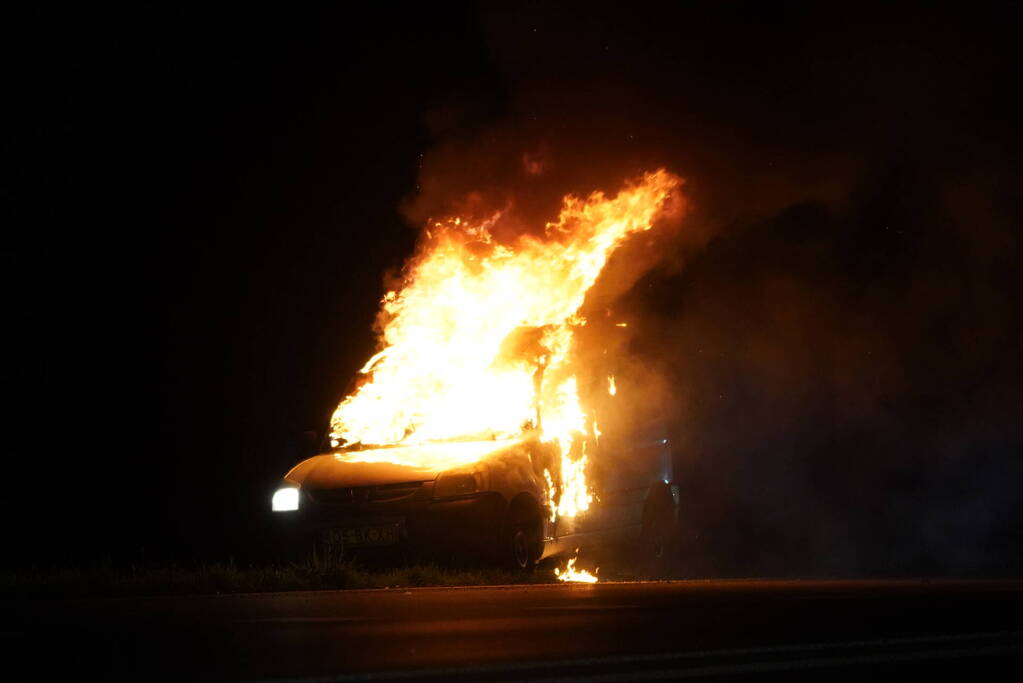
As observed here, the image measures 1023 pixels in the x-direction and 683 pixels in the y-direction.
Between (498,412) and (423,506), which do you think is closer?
(423,506)

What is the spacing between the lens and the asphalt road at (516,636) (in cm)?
617

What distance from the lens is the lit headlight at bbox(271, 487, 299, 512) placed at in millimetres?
14078

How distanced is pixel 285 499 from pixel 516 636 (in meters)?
6.81

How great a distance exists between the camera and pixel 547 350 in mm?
15641

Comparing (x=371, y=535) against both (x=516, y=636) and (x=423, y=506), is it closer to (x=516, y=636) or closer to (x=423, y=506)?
(x=423, y=506)

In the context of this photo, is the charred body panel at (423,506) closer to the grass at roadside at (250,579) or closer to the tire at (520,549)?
the tire at (520,549)

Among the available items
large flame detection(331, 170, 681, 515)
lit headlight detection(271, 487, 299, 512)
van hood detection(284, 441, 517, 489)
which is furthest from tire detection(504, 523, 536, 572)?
lit headlight detection(271, 487, 299, 512)

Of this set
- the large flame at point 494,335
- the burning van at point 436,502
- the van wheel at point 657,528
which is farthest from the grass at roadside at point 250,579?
the van wheel at point 657,528

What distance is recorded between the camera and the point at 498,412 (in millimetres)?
14742

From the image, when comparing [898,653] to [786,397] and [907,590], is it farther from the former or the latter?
[786,397]

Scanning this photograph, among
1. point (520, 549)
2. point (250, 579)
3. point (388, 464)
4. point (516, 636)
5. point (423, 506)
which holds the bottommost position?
point (516, 636)

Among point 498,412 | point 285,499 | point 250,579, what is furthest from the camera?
point 498,412

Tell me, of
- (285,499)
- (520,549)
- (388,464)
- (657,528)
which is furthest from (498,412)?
(657,528)

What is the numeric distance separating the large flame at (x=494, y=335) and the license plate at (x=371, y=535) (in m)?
1.18
